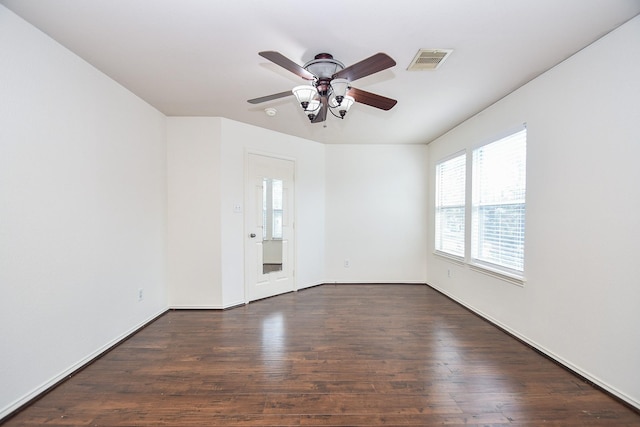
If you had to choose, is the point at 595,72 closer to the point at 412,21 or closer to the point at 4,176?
the point at 412,21

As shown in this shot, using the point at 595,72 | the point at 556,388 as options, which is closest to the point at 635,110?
the point at 595,72

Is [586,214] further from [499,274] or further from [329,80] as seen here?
[329,80]

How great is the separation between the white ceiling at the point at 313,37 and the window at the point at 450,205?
Result: 131 cm

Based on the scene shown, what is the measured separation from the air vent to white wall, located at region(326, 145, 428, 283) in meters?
2.65

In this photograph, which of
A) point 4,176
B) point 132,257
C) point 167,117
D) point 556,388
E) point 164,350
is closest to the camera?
point 4,176

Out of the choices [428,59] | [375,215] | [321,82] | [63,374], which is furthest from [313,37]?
[375,215]

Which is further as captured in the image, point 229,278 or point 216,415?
point 229,278

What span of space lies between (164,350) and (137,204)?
5.06 feet

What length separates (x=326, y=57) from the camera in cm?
210

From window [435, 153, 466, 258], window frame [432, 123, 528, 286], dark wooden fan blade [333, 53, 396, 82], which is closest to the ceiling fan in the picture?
dark wooden fan blade [333, 53, 396, 82]

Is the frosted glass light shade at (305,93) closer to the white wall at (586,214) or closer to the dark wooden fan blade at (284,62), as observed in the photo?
the dark wooden fan blade at (284,62)

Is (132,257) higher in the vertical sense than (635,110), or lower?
lower

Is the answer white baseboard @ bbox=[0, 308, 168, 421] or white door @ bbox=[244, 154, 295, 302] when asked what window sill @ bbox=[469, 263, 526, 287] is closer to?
white door @ bbox=[244, 154, 295, 302]

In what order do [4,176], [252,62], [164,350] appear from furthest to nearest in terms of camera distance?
[164,350] < [252,62] < [4,176]
